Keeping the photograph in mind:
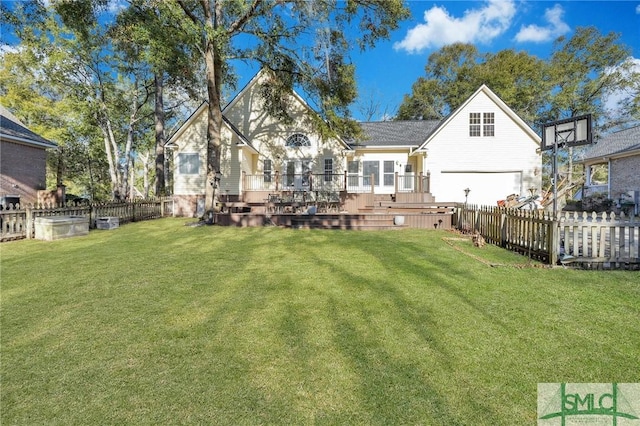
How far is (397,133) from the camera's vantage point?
72.5ft

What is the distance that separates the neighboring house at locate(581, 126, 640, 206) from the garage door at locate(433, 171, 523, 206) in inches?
237

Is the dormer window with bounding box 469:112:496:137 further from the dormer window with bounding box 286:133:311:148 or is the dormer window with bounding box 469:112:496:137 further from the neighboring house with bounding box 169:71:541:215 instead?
the dormer window with bounding box 286:133:311:148

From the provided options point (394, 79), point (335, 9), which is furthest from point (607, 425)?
point (394, 79)

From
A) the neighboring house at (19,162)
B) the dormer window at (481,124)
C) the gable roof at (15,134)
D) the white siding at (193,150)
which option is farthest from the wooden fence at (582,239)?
the gable roof at (15,134)

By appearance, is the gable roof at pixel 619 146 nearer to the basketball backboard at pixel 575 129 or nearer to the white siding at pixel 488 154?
the white siding at pixel 488 154

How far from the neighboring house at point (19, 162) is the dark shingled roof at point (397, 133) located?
18616 millimetres

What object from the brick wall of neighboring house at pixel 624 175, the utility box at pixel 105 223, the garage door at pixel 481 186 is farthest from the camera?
the garage door at pixel 481 186

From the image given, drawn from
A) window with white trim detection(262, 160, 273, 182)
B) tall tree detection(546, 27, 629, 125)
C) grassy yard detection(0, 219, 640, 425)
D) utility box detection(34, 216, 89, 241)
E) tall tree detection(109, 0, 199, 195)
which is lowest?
grassy yard detection(0, 219, 640, 425)

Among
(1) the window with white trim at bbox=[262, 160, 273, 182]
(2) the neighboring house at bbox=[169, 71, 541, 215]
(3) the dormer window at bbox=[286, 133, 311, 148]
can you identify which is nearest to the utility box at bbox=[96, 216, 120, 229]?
(2) the neighboring house at bbox=[169, 71, 541, 215]

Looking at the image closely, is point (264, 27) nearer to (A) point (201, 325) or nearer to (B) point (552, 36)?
(A) point (201, 325)

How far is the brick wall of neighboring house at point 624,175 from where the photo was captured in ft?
58.1

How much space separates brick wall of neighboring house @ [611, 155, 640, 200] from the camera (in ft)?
58.1

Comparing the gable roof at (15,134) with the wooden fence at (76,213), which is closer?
the wooden fence at (76,213)

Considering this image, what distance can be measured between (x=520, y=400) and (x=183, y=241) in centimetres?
874
